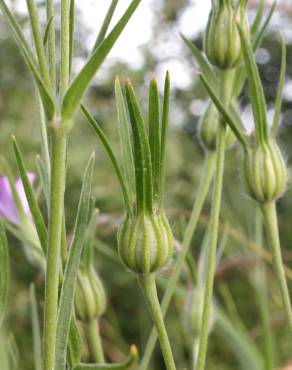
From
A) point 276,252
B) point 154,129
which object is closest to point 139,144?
point 154,129

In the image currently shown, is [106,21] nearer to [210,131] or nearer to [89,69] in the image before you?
[89,69]

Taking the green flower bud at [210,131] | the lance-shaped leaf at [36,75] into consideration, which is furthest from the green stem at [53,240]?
the green flower bud at [210,131]

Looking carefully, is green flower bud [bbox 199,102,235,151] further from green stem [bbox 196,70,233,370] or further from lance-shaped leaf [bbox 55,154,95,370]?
lance-shaped leaf [bbox 55,154,95,370]

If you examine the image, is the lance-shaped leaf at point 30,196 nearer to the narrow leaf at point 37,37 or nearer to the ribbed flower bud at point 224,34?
the narrow leaf at point 37,37

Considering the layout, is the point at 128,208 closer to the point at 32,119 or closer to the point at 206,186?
the point at 206,186

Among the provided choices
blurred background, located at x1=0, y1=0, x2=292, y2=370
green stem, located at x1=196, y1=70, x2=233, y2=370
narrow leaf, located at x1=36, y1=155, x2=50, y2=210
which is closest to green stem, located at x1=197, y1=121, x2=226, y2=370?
green stem, located at x1=196, y1=70, x2=233, y2=370

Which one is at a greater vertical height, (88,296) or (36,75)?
(36,75)

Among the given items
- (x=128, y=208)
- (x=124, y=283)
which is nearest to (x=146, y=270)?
(x=128, y=208)
